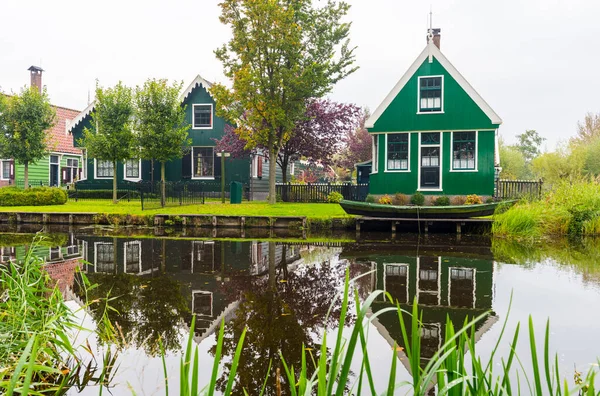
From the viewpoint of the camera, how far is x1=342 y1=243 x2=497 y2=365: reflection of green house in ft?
16.7

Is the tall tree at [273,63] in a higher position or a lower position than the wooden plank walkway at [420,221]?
higher

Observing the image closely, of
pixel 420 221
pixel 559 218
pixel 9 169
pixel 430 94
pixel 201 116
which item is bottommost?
pixel 420 221

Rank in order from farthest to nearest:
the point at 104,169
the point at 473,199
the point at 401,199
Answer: the point at 104,169, the point at 401,199, the point at 473,199

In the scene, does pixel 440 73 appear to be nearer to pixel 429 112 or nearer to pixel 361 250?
pixel 429 112

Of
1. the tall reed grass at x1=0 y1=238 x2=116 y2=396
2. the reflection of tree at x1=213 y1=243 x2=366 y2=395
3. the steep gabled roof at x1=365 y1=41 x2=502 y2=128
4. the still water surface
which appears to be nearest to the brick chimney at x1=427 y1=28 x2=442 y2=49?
the steep gabled roof at x1=365 y1=41 x2=502 y2=128

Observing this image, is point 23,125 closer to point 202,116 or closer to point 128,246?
point 202,116

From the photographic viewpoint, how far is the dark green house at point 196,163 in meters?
25.9

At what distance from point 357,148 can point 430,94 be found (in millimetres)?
15873

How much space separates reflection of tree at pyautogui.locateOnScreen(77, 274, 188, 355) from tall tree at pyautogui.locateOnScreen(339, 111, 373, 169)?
98.3 ft

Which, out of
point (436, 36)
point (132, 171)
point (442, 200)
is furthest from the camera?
point (132, 171)

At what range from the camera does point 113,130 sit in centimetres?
2133

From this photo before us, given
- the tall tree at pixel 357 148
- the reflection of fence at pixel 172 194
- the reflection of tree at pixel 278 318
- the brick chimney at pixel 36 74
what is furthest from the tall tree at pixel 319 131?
the brick chimney at pixel 36 74

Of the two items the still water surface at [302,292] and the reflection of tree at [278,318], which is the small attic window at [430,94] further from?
the reflection of tree at [278,318]

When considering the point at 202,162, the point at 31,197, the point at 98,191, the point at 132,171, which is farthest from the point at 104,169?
the point at 31,197
